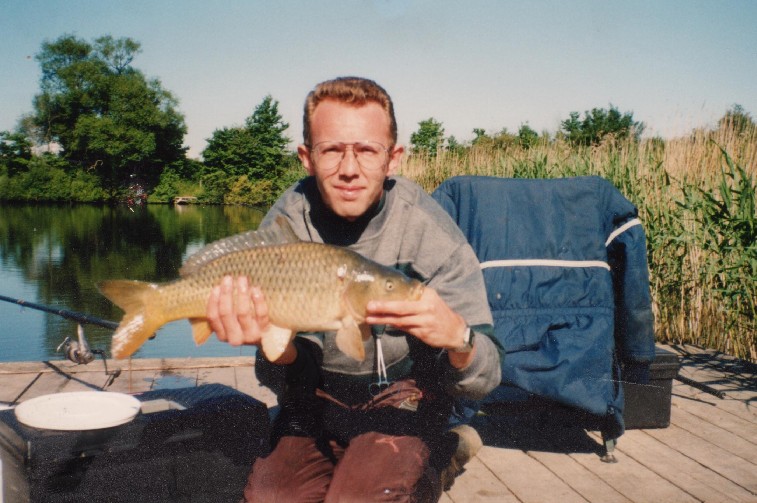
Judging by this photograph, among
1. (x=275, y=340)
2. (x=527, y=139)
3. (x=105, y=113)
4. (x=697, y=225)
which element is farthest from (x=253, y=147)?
(x=275, y=340)

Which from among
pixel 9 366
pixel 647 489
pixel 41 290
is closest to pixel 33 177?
pixel 41 290

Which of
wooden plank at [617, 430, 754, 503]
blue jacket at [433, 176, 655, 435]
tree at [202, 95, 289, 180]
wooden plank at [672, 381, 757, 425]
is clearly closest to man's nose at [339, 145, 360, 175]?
blue jacket at [433, 176, 655, 435]

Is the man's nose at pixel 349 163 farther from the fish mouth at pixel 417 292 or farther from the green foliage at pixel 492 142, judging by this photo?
the green foliage at pixel 492 142

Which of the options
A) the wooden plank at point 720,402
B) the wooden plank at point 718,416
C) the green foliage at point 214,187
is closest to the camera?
the wooden plank at point 718,416

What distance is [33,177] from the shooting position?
137 feet

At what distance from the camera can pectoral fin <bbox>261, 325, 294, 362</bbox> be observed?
5.95 feet

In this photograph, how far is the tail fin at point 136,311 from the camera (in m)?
1.79

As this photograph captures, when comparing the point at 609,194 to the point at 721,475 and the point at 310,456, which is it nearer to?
the point at 721,475

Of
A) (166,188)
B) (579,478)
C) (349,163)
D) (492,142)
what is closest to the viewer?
(349,163)

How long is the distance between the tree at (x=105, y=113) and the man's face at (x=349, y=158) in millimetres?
43945

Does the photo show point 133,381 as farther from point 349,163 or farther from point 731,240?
point 731,240

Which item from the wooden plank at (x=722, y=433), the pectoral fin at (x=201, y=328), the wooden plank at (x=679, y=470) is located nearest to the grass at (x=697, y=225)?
the wooden plank at (x=722, y=433)

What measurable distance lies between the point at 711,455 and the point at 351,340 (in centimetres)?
192

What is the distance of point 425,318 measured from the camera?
160 cm
